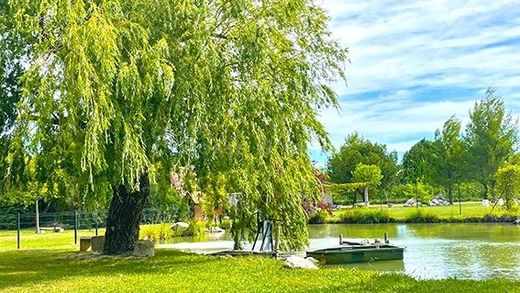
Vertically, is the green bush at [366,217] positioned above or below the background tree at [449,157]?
below

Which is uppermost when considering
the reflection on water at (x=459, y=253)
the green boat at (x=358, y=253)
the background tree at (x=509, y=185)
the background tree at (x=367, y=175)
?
the background tree at (x=367, y=175)

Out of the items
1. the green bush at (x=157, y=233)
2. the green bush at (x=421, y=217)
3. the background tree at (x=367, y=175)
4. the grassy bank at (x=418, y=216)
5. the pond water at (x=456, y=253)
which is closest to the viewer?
the pond water at (x=456, y=253)

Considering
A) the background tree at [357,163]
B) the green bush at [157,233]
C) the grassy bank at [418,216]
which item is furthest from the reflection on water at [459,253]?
the background tree at [357,163]

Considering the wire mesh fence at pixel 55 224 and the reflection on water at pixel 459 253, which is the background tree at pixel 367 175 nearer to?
the reflection on water at pixel 459 253

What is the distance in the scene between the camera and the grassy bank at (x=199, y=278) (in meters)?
8.53

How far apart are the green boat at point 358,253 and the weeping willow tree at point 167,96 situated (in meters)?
3.56

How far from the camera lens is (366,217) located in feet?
129

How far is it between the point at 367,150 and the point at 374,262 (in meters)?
45.6

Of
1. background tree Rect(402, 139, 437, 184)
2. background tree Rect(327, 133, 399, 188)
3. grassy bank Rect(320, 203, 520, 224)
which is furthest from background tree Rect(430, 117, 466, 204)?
grassy bank Rect(320, 203, 520, 224)

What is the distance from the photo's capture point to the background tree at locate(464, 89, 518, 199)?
4950 cm

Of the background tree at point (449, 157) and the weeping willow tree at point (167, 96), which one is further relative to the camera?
the background tree at point (449, 157)

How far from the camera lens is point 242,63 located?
1152 cm

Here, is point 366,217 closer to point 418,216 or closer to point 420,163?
point 418,216

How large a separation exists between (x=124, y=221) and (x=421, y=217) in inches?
1042
